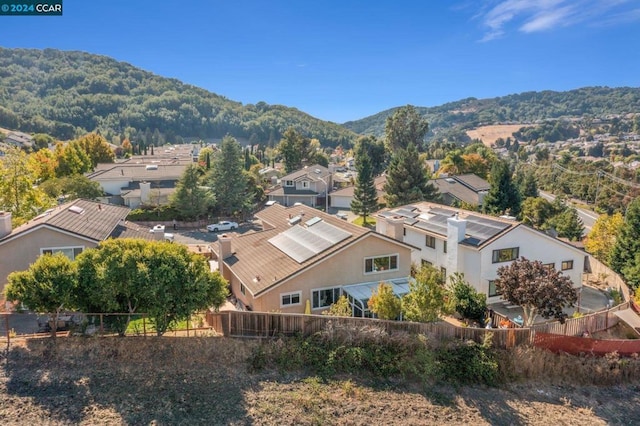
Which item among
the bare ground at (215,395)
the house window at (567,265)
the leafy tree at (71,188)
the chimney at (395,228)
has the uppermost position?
the leafy tree at (71,188)

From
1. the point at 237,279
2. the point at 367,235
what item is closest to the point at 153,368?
the point at 237,279

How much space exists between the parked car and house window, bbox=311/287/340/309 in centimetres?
3082

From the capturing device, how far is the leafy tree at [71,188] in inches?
1828

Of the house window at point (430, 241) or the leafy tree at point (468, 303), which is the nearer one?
the leafy tree at point (468, 303)

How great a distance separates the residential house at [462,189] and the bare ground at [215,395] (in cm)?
4226

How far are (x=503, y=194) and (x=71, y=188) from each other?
51741 millimetres

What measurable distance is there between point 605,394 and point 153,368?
18982 millimetres

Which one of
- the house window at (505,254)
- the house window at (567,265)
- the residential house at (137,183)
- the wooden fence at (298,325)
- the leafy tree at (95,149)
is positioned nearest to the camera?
the wooden fence at (298,325)

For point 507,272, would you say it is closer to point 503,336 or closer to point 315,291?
point 503,336

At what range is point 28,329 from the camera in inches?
715

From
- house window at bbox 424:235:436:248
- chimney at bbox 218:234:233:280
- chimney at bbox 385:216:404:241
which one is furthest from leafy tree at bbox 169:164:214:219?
chimney at bbox 385:216:404:241

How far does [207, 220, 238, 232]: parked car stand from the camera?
164 ft

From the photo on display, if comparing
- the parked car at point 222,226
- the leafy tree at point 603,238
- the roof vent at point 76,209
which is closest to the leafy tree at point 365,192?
the parked car at point 222,226

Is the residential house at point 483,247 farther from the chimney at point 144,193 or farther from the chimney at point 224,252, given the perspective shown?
the chimney at point 144,193
